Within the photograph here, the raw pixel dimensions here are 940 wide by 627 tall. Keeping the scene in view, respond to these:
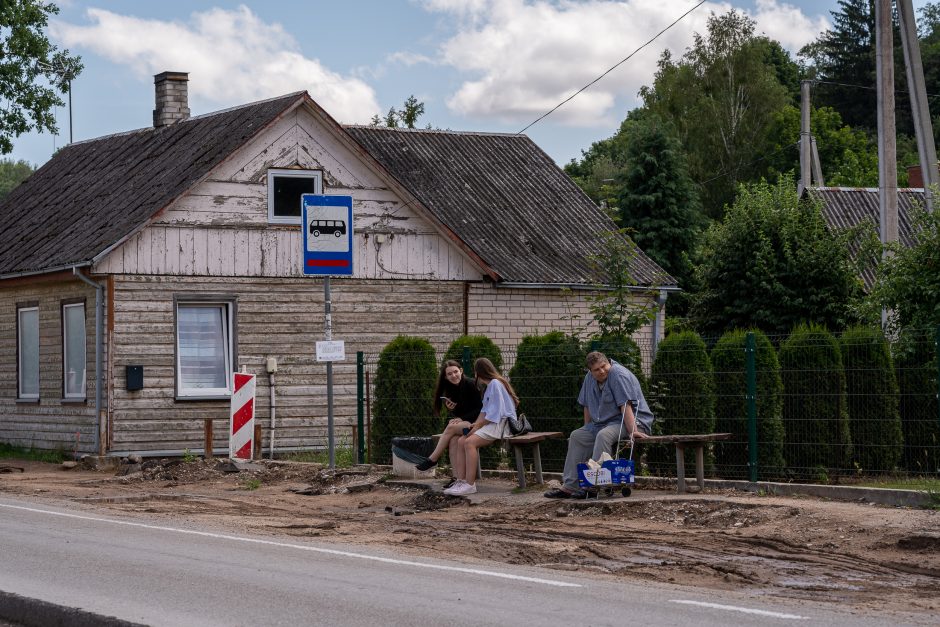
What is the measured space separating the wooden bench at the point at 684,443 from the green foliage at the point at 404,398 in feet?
16.7

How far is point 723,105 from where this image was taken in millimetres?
63719

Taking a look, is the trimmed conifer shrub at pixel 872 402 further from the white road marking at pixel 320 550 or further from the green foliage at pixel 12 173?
the green foliage at pixel 12 173

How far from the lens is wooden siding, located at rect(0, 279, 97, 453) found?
2314 cm

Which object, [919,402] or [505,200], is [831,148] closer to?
[505,200]

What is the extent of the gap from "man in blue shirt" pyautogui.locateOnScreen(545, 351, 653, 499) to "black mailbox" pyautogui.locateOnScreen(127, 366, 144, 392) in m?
9.56

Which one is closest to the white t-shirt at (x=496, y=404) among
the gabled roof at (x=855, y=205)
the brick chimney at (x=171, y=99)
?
the brick chimney at (x=171, y=99)

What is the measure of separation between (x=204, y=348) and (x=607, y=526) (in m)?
11.7

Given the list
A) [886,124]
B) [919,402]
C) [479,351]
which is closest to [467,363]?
[479,351]

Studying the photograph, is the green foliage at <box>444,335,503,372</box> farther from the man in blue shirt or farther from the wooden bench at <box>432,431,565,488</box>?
the man in blue shirt

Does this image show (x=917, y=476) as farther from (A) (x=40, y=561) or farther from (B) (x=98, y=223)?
(B) (x=98, y=223)

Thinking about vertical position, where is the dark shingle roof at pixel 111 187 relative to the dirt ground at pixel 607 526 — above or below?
above

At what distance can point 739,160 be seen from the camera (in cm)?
6406

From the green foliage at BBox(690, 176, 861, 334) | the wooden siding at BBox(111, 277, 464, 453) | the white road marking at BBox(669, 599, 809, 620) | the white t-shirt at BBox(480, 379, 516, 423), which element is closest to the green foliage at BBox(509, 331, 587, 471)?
the white t-shirt at BBox(480, 379, 516, 423)

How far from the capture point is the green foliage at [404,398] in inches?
772
